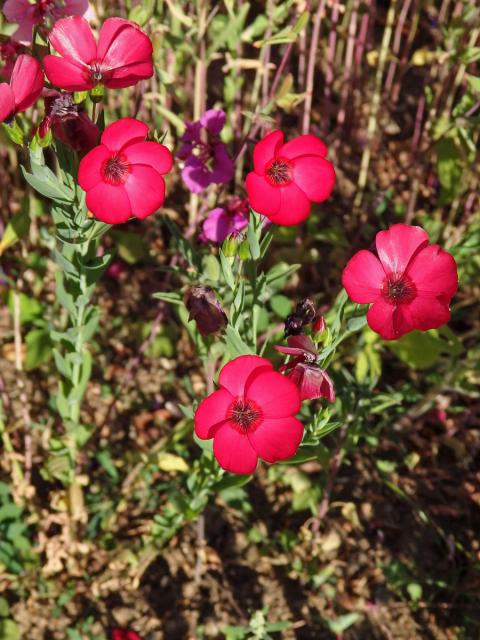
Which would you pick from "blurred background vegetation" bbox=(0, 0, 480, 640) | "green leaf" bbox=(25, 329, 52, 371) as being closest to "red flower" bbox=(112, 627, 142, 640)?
"blurred background vegetation" bbox=(0, 0, 480, 640)

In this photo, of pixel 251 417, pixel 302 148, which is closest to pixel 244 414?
pixel 251 417

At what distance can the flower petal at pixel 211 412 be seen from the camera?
967 millimetres

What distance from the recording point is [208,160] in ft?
4.31

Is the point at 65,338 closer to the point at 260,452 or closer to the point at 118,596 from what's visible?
the point at 260,452

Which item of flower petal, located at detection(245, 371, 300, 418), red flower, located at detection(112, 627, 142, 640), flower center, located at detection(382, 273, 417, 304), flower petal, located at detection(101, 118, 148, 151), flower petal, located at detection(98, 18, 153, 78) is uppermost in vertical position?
flower petal, located at detection(98, 18, 153, 78)

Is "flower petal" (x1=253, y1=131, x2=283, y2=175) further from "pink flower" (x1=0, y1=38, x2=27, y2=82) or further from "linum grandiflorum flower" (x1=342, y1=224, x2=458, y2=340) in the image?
"pink flower" (x1=0, y1=38, x2=27, y2=82)

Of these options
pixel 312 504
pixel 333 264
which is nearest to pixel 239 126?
pixel 333 264

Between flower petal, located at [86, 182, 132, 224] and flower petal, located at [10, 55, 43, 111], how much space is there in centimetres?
16

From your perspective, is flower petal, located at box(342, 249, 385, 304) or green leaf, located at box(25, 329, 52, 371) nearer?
flower petal, located at box(342, 249, 385, 304)

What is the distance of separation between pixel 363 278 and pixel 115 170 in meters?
0.42

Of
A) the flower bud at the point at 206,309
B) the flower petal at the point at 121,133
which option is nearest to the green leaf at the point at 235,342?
the flower bud at the point at 206,309

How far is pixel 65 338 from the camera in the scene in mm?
1342

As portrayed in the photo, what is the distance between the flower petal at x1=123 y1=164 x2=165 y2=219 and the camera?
1.01 meters

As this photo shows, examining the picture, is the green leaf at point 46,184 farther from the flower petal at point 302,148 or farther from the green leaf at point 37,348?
the green leaf at point 37,348
